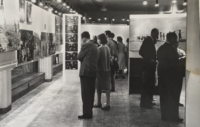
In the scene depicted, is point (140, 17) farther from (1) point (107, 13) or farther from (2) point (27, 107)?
(1) point (107, 13)

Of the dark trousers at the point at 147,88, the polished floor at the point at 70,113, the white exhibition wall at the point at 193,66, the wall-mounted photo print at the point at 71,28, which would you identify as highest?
the wall-mounted photo print at the point at 71,28

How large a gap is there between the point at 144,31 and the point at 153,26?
1.04 ft

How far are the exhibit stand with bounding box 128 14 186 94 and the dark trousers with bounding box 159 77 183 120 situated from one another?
5.22 ft

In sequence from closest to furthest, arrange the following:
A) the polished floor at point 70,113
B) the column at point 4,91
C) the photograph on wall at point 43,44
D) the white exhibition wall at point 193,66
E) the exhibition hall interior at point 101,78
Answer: the white exhibition wall at point 193,66
the exhibition hall interior at point 101,78
the polished floor at point 70,113
the column at point 4,91
the photograph on wall at point 43,44

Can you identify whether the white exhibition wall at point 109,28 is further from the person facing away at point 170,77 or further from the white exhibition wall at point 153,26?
the person facing away at point 170,77

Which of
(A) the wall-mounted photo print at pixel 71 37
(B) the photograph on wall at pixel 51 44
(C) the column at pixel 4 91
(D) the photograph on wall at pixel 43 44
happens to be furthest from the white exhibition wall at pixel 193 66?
(A) the wall-mounted photo print at pixel 71 37

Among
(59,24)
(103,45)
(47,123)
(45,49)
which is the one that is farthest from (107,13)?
(47,123)

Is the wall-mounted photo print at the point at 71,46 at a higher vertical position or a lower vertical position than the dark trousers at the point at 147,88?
higher

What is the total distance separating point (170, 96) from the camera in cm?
572

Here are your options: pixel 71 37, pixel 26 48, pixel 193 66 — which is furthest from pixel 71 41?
pixel 193 66

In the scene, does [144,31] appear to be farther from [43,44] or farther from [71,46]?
Result: [71,46]

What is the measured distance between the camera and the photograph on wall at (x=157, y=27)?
7.73 meters

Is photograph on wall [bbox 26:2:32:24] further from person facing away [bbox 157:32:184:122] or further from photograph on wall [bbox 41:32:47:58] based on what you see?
person facing away [bbox 157:32:184:122]

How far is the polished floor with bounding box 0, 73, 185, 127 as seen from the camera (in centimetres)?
567
